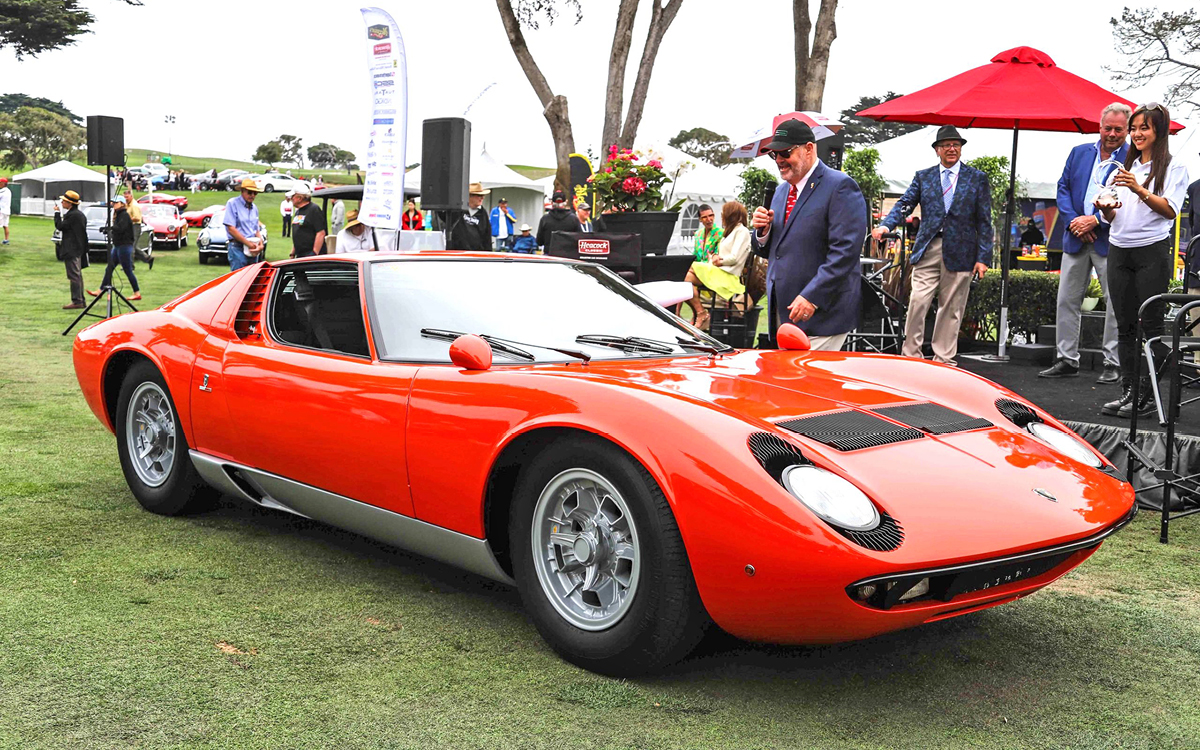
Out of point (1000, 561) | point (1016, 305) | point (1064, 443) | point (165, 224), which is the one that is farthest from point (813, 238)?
point (165, 224)

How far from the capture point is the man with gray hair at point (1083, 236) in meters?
6.67

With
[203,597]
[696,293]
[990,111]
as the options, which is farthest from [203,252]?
[203,597]

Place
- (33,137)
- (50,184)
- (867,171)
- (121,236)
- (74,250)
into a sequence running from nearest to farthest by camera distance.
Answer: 1. (121,236)
2. (74,250)
3. (867,171)
4. (50,184)
5. (33,137)

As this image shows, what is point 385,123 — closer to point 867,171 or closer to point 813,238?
point 813,238

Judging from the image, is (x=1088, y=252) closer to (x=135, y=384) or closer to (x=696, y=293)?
(x=696, y=293)

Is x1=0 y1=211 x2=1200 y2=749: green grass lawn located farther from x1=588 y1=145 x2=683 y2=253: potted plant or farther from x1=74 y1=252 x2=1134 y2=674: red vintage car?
x1=588 y1=145 x2=683 y2=253: potted plant

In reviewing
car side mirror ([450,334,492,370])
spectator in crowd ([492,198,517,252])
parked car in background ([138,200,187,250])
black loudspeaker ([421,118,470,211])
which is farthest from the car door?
parked car in background ([138,200,187,250])

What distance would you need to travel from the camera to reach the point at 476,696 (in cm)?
279

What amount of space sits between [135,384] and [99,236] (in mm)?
22556

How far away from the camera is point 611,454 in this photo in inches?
111

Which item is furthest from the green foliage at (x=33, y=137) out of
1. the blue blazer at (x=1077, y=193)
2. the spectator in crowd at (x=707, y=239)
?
the blue blazer at (x=1077, y=193)

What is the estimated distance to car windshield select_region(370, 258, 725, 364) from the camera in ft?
11.9

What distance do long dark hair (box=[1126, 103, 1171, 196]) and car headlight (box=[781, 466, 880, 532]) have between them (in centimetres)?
429

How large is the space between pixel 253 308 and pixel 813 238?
9.08 feet
